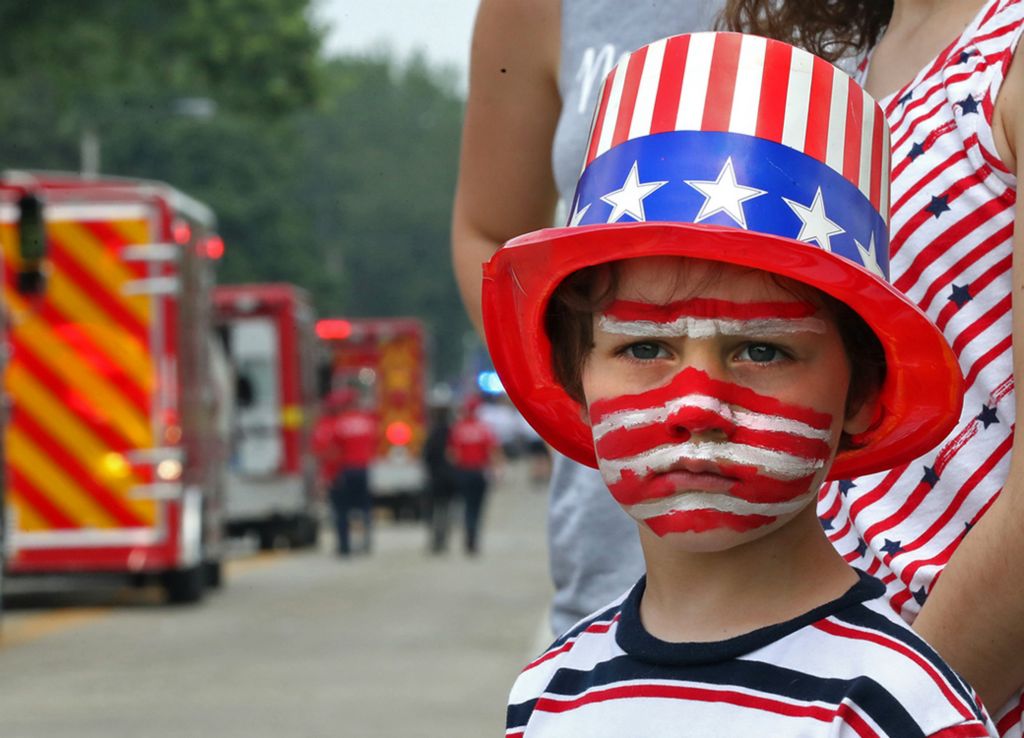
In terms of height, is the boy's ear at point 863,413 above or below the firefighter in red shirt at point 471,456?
above

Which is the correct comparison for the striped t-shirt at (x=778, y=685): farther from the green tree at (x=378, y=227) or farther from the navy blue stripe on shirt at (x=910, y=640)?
the green tree at (x=378, y=227)

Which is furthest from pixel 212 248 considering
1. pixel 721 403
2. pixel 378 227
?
pixel 378 227

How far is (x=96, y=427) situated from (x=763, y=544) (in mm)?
14229

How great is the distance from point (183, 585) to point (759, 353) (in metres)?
15.0

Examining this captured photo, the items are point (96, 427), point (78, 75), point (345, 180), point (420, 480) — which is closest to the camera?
point (96, 427)

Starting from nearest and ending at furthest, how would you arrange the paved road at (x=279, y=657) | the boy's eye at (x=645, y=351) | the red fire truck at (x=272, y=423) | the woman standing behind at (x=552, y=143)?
the boy's eye at (x=645, y=351), the woman standing behind at (x=552, y=143), the paved road at (x=279, y=657), the red fire truck at (x=272, y=423)

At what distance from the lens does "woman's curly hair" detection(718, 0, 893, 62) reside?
2.57m

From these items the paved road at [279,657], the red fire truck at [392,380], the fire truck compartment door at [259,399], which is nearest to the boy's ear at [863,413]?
the paved road at [279,657]

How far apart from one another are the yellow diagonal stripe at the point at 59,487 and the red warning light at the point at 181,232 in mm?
1940

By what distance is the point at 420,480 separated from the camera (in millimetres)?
35750

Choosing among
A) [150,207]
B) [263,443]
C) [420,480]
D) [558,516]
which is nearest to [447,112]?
[420,480]

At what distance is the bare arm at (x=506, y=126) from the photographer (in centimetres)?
314

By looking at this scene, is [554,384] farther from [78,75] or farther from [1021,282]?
[78,75]

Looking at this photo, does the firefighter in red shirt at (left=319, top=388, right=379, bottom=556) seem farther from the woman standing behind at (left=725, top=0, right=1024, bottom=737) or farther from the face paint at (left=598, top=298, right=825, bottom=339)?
the face paint at (left=598, top=298, right=825, bottom=339)
